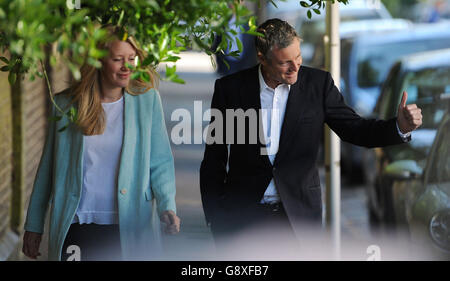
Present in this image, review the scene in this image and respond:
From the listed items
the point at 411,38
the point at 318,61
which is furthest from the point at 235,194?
the point at 318,61

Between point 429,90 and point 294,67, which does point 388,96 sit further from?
point 294,67

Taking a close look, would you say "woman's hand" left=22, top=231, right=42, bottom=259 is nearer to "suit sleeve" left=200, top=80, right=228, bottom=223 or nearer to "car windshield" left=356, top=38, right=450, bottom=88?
"suit sleeve" left=200, top=80, right=228, bottom=223

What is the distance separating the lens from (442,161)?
20.0ft

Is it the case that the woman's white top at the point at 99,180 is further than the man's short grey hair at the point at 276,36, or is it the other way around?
the man's short grey hair at the point at 276,36

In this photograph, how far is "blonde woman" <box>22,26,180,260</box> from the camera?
3996 millimetres

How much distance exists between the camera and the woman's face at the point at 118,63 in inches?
147

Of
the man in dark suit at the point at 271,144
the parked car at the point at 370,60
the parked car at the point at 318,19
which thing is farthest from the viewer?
the parked car at the point at 318,19

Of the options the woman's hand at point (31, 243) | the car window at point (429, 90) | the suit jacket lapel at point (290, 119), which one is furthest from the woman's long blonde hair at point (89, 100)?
the car window at point (429, 90)

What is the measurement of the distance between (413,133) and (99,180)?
3820 mm

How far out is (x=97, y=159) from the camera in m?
4.02

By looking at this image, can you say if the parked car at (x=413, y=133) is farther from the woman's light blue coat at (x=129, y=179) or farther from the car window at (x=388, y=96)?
the woman's light blue coat at (x=129, y=179)

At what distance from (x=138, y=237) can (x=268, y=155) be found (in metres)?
0.75

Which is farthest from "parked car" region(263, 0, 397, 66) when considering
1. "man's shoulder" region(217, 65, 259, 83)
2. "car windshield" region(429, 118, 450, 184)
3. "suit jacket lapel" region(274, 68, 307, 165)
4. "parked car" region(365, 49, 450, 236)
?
"suit jacket lapel" region(274, 68, 307, 165)
